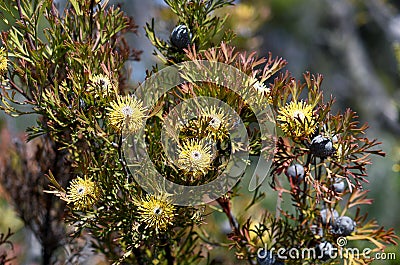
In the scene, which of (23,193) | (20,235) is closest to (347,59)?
(20,235)

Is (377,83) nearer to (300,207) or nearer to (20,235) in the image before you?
(20,235)

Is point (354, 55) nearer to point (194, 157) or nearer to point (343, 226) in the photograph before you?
point (343, 226)

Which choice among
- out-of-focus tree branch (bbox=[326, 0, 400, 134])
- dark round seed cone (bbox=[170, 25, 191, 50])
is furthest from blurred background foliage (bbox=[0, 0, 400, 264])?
dark round seed cone (bbox=[170, 25, 191, 50])

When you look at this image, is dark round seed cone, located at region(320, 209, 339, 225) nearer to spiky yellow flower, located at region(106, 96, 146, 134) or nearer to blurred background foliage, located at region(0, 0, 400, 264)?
spiky yellow flower, located at region(106, 96, 146, 134)

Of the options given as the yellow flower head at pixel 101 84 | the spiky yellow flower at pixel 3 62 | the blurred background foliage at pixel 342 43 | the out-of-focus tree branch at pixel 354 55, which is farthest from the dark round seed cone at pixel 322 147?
the out-of-focus tree branch at pixel 354 55

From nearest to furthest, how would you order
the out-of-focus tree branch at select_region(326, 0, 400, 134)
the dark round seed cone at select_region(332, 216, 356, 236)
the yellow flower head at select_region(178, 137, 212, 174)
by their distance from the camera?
1. the yellow flower head at select_region(178, 137, 212, 174)
2. the dark round seed cone at select_region(332, 216, 356, 236)
3. the out-of-focus tree branch at select_region(326, 0, 400, 134)

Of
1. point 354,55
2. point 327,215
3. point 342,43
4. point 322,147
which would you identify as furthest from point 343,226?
point 342,43
